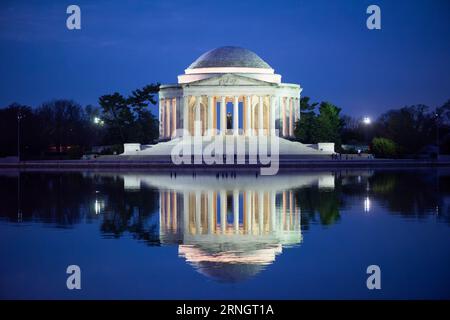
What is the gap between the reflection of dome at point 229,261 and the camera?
21109 mm

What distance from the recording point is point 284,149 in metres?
99.4

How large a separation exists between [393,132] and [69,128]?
4857cm

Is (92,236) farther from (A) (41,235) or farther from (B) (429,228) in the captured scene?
(B) (429,228)

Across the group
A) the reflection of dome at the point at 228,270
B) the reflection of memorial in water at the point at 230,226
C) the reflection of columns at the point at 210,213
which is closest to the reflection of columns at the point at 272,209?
the reflection of memorial in water at the point at 230,226

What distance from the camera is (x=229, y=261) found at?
2283 centimetres

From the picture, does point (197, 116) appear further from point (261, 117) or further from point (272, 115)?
point (272, 115)

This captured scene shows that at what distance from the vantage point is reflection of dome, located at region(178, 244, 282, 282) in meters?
→ 21.1

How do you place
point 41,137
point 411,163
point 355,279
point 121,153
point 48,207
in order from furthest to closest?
1. point 41,137
2. point 121,153
3. point 411,163
4. point 48,207
5. point 355,279

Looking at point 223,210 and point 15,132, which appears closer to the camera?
point 223,210

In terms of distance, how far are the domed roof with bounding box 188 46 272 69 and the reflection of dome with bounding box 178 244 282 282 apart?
9261 cm

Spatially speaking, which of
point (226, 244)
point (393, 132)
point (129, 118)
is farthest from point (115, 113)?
point (226, 244)

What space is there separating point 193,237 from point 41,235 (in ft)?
16.9

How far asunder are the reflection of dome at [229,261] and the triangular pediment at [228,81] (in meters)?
86.3

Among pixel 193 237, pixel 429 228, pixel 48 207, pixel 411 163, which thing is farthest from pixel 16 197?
pixel 411 163
